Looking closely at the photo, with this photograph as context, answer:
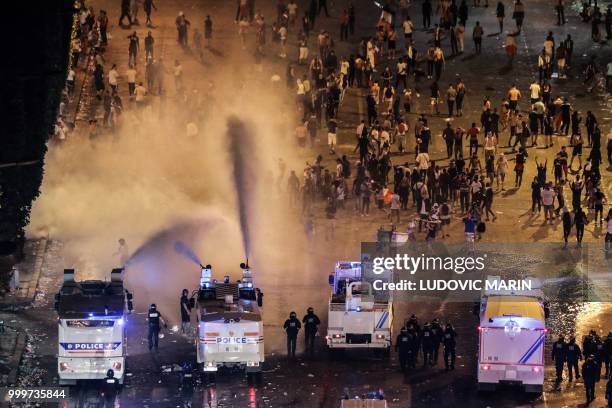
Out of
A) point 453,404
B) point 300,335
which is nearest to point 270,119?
point 300,335

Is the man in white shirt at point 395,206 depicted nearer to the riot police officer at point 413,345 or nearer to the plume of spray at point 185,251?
the plume of spray at point 185,251

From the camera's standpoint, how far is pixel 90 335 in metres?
61.9

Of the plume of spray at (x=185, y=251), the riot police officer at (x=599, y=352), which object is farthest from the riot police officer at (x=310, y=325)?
the plume of spray at (x=185, y=251)

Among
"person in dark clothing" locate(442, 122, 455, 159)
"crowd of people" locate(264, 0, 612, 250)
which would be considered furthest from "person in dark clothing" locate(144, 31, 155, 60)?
"person in dark clothing" locate(442, 122, 455, 159)

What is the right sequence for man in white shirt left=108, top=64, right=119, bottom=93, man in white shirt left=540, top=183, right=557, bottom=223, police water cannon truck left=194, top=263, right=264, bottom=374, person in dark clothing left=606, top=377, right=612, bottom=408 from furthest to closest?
man in white shirt left=108, top=64, right=119, bottom=93, man in white shirt left=540, top=183, right=557, bottom=223, police water cannon truck left=194, top=263, right=264, bottom=374, person in dark clothing left=606, top=377, right=612, bottom=408

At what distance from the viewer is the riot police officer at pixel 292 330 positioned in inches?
2598

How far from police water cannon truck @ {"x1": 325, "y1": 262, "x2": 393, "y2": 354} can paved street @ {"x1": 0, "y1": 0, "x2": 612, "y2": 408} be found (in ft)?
2.70

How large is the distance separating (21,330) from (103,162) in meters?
17.7

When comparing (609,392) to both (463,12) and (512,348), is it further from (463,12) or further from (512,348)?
(463,12)

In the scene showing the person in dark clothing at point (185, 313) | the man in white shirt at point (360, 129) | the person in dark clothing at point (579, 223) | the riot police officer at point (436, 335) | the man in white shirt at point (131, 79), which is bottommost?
the riot police officer at point (436, 335)

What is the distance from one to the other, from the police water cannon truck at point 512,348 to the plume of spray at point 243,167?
1716 centimetres

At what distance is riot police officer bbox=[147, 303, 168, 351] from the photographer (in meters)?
65.9

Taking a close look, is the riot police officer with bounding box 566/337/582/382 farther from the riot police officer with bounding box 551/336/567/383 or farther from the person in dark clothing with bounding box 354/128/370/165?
the person in dark clothing with bounding box 354/128/370/165

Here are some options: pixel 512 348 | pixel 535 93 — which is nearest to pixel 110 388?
pixel 512 348
